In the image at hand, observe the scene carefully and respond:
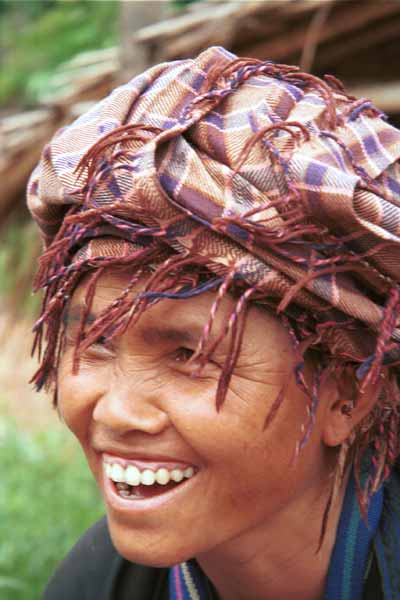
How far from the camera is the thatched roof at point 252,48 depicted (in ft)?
11.8

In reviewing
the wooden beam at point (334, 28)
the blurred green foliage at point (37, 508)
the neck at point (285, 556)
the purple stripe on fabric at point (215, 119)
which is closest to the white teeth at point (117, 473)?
the neck at point (285, 556)

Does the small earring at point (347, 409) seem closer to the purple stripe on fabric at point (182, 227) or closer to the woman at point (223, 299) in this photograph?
the woman at point (223, 299)

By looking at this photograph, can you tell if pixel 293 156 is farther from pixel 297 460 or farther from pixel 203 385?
pixel 297 460

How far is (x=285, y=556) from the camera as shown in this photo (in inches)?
82.8

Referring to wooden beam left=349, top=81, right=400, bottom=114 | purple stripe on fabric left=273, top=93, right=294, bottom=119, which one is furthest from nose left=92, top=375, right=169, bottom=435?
wooden beam left=349, top=81, right=400, bottom=114

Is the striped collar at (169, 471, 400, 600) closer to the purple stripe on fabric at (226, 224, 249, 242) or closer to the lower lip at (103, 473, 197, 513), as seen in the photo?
the lower lip at (103, 473, 197, 513)

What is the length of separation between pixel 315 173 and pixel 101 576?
133cm

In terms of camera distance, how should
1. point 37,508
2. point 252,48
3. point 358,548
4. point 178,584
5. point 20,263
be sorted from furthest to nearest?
point 20,263, point 37,508, point 252,48, point 178,584, point 358,548

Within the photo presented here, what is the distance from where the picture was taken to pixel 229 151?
1.79 metres

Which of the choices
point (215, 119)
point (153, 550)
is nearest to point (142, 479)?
point (153, 550)

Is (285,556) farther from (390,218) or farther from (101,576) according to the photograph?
(390,218)

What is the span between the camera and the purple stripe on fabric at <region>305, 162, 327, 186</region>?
1705 millimetres

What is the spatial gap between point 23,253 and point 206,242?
3.00 metres

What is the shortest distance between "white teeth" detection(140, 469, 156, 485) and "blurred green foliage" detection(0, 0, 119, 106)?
19.3 feet
